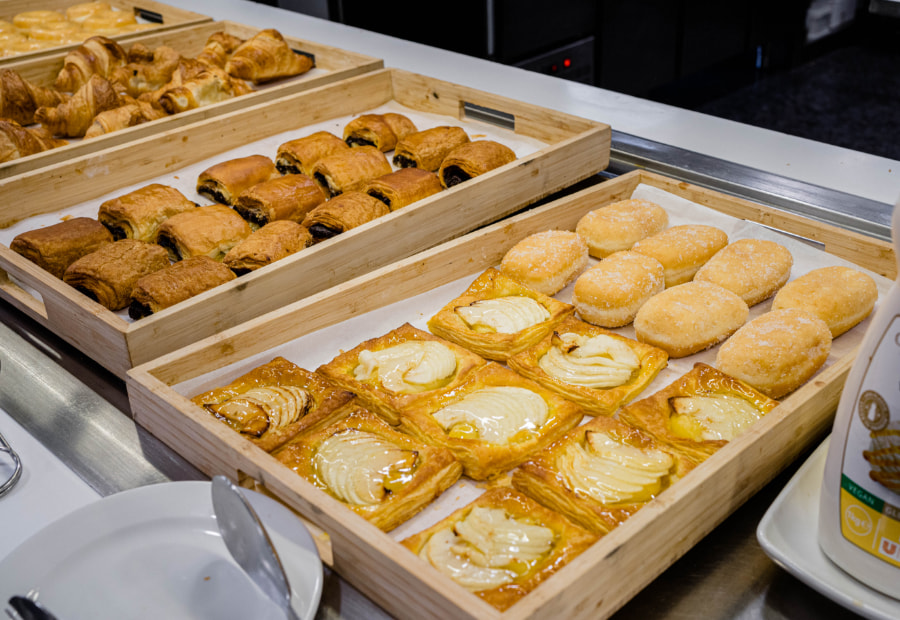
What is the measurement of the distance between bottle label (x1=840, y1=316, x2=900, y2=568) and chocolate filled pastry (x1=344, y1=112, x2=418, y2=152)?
172cm

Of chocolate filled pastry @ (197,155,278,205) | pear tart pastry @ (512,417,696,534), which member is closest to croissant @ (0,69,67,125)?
chocolate filled pastry @ (197,155,278,205)

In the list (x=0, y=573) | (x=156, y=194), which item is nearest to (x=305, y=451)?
(x=0, y=573)

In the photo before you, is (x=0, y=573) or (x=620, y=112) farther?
(x=620, y=112)

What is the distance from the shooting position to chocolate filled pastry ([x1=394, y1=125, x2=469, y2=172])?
2264 mm

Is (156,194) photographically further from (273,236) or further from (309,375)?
(309,375)

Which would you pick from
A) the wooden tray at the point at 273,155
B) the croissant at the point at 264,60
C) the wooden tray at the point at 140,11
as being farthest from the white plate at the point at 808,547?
the wooden tray at the point at 140,11

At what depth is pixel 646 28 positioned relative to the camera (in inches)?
218

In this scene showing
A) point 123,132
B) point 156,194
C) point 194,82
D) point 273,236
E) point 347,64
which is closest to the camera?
point 273,236

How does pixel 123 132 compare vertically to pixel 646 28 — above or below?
above

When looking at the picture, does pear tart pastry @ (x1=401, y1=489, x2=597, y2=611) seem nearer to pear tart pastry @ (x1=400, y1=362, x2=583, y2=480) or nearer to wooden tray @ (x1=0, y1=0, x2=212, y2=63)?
pear tart pastry @ (x1=400, y1=362, x2=583, y2=480)

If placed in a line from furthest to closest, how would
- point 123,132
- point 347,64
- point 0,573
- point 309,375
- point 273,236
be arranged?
point 347,64
point 123,132
point 273,236
point 309,375
point 0,573

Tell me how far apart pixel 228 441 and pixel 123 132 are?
4.85 feet

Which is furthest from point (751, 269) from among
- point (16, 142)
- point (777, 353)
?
point (16, 142)

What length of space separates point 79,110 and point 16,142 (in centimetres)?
36
